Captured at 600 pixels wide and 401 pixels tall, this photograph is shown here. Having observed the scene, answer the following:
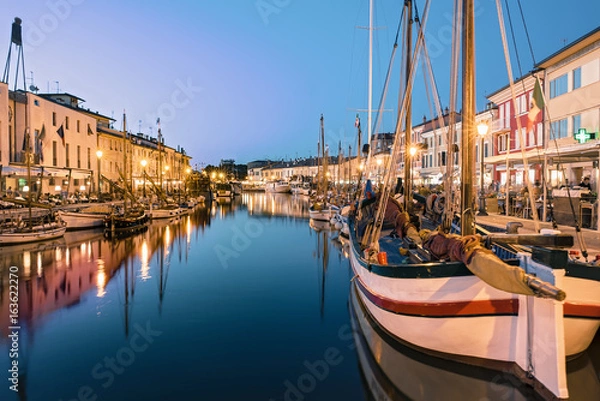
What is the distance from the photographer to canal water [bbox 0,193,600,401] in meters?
7.47

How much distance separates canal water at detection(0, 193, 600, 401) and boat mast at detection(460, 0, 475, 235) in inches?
113

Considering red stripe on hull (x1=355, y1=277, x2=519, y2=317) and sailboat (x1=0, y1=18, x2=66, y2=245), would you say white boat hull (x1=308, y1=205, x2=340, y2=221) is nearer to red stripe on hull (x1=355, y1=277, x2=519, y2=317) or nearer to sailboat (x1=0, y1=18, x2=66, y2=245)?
sailboat (x1=0, y1=18, x2=66, y2=245)

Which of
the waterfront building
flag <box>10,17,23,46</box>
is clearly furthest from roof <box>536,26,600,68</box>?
flag <box>10,17,23,46</box>

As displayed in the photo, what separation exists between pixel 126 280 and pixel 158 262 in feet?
13.0

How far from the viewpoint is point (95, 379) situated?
8.06 meters

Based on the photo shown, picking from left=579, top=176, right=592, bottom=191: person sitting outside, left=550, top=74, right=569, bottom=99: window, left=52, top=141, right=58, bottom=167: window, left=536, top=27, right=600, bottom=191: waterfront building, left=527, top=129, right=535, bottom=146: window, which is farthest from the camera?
left=52, top=141, right=58, bottom=167: window

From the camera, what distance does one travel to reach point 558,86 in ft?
89.2

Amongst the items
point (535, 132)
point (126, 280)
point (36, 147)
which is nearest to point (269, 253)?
point (126, 280)

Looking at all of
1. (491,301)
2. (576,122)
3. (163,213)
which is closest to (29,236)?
(163,213)

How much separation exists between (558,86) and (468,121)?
23.2m

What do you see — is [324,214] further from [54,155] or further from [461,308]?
[461,308]

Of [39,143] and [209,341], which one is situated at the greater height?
[39,143]

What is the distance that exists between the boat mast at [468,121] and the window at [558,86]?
Result: 71.6ft

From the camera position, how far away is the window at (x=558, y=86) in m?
26.4
